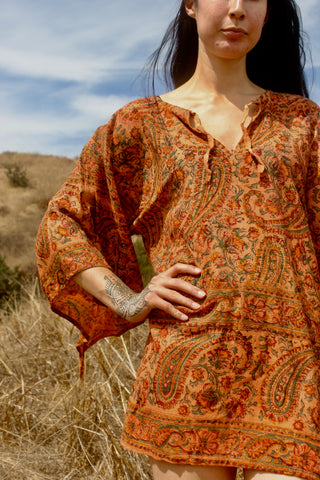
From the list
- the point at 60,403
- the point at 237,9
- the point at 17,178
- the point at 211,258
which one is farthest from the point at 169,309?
the point at 17,178

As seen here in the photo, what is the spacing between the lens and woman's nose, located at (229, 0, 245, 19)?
74.9 inches

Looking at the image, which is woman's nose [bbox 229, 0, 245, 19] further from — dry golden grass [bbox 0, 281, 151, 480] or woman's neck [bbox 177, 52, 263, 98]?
dry golden grass [bbox 0, 281, 151, 480]

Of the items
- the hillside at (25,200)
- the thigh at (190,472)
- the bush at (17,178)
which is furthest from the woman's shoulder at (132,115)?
the bush at (17,178)

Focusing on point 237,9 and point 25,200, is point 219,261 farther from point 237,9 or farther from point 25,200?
point 25,200

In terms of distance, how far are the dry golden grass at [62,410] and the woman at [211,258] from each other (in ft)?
4.08

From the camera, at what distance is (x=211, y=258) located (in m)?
1.76

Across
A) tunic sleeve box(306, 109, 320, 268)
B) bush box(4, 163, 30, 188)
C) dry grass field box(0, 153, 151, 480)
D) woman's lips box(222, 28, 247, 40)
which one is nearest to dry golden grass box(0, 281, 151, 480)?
dry grass field box(0, 153, 151, 480)

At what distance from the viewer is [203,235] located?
1798mm

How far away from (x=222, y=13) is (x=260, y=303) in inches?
36.0

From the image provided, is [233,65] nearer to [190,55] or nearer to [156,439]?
[190,55]

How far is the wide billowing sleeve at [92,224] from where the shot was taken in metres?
1.99

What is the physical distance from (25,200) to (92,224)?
1406 centimetres

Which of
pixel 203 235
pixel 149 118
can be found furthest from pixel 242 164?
pixel 149 118

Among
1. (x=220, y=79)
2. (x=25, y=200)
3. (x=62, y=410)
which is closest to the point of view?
(x=220, y=79)
